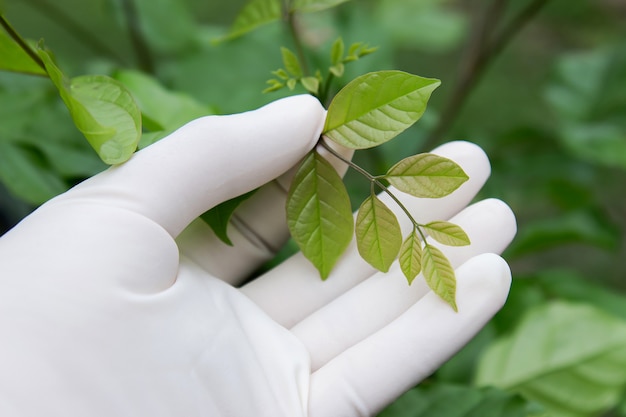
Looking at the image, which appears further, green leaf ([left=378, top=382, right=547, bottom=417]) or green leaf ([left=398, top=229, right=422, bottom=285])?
green leaf ([left=378, top=382, right=547, bottom=417])

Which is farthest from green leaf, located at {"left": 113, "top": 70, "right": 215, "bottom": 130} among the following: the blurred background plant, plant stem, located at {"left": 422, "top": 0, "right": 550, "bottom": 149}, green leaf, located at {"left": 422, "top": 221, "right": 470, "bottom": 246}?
plant stem, located at {"left": 422, "top": 0, "right": 550, "bottom": 149}

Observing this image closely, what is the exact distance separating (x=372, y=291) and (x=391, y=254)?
67 millimetres

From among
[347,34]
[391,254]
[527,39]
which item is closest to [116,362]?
[391,254]

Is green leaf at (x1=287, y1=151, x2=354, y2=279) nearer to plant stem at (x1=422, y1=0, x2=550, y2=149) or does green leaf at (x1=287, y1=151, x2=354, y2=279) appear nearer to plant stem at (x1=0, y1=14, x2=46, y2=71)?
plant stem at (x1=0, y1=14, x2=46, y2=71)

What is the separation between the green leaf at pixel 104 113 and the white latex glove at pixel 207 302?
16mm

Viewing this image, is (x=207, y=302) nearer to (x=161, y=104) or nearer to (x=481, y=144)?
(x=161, y=104)

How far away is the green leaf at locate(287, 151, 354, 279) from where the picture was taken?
41cm

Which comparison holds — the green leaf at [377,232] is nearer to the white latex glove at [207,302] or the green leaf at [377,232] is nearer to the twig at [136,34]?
the white latex glove at [207,302]

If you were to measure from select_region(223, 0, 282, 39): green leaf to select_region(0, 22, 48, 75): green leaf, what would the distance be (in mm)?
143

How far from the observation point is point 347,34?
0.82 metres

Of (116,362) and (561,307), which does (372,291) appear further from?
(561,307)

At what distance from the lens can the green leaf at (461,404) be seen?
0.49 meters

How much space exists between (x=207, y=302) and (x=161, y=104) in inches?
7.5

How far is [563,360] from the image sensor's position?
637 millimetres
